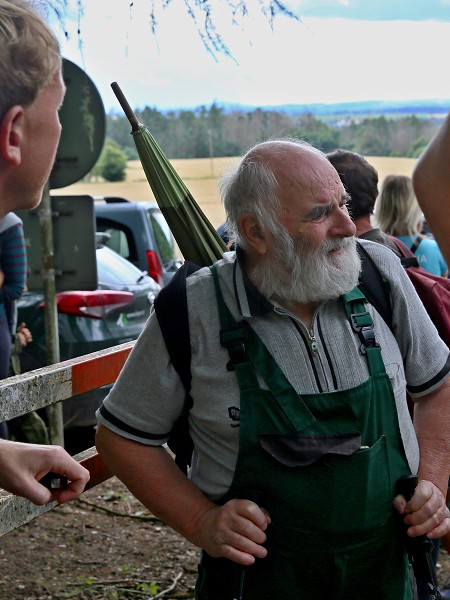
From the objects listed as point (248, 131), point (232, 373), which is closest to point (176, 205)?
point (232, 373)

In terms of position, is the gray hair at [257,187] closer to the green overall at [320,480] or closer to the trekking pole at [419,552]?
the green overall at [320,480]

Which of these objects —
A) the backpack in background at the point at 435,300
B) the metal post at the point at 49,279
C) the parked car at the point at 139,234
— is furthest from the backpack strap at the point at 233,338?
the parked car at the point at 139,234

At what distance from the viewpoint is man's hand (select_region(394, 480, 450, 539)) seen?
7.51ft

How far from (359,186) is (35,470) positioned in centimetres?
210

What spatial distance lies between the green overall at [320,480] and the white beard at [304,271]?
0.56ft

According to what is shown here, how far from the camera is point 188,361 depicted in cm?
235

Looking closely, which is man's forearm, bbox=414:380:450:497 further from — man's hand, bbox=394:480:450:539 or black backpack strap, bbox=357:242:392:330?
black backpack strap, bbox=357:242:392:330

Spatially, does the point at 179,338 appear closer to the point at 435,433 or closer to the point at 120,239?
the point at 435,433

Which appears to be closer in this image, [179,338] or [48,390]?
[179,338]

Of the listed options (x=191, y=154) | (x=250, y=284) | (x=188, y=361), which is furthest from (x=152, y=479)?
(x=191, y=154)

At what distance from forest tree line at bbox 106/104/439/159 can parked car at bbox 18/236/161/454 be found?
3.37 ft

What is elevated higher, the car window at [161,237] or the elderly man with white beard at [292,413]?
the elderly man with white beard at [292,413]

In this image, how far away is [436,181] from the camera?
1.54 meters

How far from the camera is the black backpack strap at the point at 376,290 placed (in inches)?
96.0
